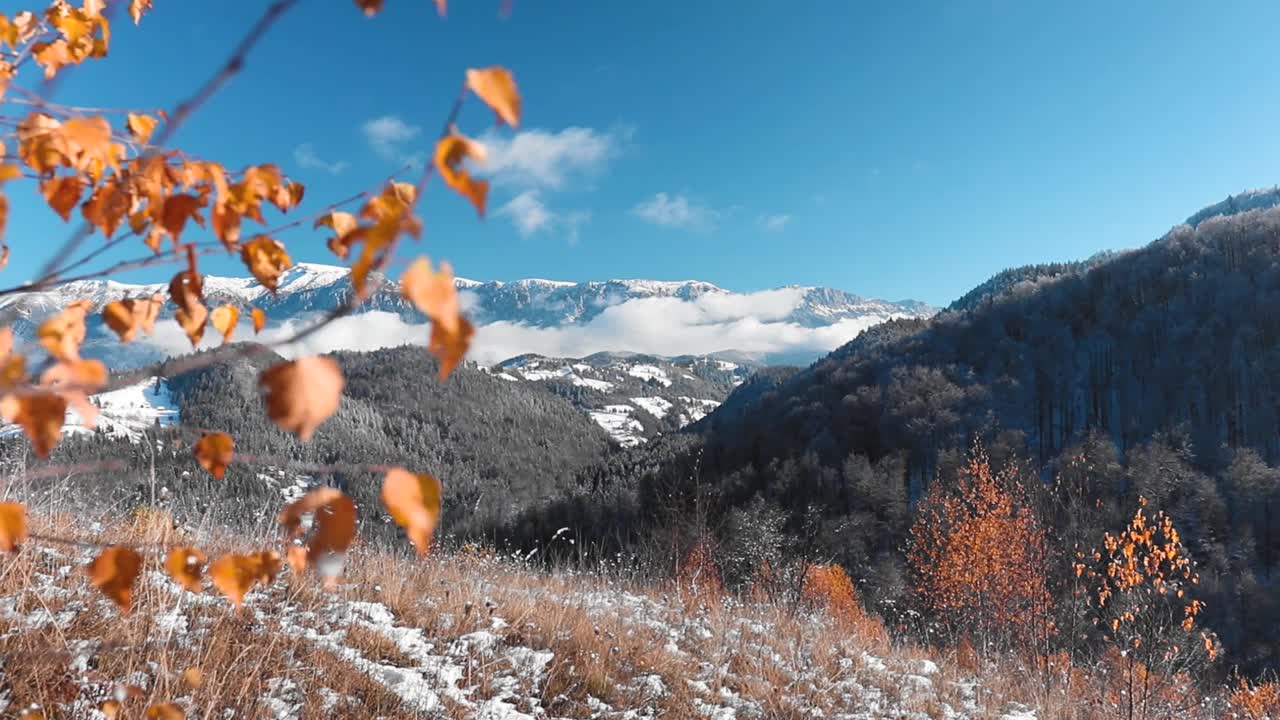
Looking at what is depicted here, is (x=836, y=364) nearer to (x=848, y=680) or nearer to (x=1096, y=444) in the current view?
(x=1096, y=444)

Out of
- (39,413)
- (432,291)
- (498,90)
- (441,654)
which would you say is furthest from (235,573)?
(441,654)

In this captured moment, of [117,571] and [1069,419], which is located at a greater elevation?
[117,571]

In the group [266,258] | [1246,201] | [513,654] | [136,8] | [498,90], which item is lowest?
[513,654]

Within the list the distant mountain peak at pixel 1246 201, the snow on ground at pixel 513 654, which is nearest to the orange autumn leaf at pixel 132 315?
the snow on ground at pixel 513 654

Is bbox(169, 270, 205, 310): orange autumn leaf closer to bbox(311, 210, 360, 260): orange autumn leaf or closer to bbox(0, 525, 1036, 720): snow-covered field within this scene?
bbox(311, 210, 360, 260): orange autumn leaf

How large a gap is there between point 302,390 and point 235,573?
563 millimetres

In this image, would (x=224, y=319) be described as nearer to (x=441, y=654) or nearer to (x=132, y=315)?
(x=132, y=315)

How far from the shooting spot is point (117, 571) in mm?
1052

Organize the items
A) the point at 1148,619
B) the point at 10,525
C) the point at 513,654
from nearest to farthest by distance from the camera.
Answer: the point at 10,525, the point at 513,654, the point at 1148,619

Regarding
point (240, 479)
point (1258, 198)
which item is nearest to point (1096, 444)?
point (240, 479)

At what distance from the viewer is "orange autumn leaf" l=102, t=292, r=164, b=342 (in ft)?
3.78

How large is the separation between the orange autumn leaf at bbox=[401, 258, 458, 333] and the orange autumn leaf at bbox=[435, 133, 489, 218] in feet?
0.59

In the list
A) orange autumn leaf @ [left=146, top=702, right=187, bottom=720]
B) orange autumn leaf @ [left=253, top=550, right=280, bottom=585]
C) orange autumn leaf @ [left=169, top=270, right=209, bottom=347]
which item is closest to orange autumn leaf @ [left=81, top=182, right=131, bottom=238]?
orange autumn leaf @ [left=169, top=270, right=209, bottom=347]

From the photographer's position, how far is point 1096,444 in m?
63.3
